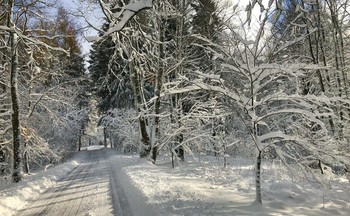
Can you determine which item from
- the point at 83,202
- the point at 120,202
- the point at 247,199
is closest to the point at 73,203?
the point at 83,202

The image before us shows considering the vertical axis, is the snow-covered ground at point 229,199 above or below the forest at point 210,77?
below

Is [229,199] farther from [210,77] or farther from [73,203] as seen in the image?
[73,203]

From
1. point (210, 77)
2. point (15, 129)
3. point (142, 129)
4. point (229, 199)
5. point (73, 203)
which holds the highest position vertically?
point (210, 77)

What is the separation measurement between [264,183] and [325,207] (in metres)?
2.83

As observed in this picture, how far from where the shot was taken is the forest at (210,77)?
630 centimetres

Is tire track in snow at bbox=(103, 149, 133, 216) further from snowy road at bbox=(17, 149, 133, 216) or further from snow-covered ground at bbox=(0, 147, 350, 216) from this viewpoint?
snow-covered ground at bbox=(0, 147, 350, 216)

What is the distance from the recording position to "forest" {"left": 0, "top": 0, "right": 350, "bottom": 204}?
6297 mm

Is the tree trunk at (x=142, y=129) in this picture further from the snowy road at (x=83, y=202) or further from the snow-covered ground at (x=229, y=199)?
the snow-covered ground at (x=229, y=199)

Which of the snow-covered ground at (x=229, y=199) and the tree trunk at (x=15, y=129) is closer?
the snow-covered ground at (x=229, y=199)

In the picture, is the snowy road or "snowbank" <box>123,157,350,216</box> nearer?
"snowbank" <box>123,157,350,216</box>

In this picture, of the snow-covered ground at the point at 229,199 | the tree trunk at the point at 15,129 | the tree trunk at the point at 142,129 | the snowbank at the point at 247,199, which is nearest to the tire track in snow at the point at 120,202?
the snow-covered ground at the point at 229,199

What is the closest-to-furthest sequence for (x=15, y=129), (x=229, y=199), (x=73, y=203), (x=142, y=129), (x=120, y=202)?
(x=229, y=199) < (x=120, y=202) < (x=73, y=203) < (x=15, y=129) < (x=142, y=129)

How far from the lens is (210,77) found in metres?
6.67

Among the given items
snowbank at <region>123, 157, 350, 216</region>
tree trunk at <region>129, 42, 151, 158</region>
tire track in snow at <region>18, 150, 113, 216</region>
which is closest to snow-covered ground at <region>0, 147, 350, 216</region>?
snowbank at <region>123, 157, 350, 216</region>
